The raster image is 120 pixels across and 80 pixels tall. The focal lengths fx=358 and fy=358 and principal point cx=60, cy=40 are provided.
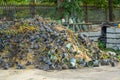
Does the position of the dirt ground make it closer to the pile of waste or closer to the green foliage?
the pile of waste

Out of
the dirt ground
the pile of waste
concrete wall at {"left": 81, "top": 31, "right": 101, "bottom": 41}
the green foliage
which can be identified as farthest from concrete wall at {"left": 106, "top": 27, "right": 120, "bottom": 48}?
the green foliage

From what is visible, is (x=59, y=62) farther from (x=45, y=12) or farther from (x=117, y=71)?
(x=45, y=12)

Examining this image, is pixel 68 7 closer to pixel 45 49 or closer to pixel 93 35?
pixel 93 35

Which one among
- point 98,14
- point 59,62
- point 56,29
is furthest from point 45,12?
point 59,62

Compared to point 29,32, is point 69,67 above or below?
below

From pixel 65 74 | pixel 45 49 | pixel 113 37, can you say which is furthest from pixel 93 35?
pixel 65 74

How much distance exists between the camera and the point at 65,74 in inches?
420

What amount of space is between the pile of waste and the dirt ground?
15.9 inches

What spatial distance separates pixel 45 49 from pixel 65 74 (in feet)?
5.13

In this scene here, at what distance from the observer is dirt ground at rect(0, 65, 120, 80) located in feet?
33.3

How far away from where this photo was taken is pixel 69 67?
37.5 ft

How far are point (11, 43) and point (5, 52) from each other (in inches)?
16.6

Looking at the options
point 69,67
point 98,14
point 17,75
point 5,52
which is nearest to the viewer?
point 17,75

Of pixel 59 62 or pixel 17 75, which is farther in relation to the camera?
pixel 59 62
